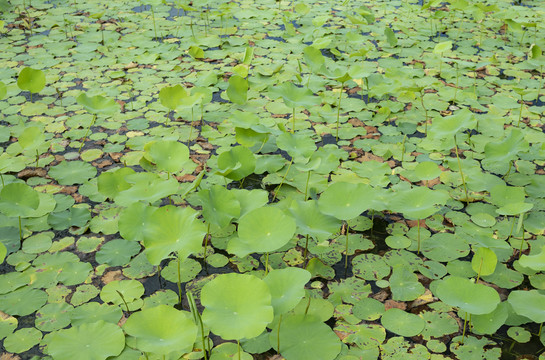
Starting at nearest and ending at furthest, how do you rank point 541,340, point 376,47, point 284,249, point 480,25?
point 541,340
point 284,249
point 376,47
point 480,25

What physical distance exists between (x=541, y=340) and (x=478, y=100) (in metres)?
1.94

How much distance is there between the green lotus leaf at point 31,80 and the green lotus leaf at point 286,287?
2.16m

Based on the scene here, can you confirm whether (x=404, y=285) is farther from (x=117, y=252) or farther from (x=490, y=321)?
(x=117, y=252)

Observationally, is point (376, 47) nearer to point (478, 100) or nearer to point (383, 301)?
point (478, 100)

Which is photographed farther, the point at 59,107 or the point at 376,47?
the point at 376,47

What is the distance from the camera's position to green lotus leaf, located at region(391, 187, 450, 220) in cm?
203

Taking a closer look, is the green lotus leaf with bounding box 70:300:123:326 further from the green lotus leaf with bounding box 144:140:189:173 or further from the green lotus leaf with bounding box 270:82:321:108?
the green lotus leaf with bounding box 270:82:321:108

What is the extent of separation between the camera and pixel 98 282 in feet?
6.39

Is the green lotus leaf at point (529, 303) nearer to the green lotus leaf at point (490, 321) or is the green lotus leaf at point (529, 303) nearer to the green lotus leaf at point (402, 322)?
the green lotus leaf at point (490, 321)

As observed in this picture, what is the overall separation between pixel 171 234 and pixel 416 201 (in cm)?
100

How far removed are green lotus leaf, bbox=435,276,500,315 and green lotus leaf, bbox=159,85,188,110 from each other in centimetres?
178

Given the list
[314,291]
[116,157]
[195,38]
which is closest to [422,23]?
[195,38]

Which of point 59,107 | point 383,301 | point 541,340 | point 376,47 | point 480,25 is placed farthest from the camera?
point 480,25

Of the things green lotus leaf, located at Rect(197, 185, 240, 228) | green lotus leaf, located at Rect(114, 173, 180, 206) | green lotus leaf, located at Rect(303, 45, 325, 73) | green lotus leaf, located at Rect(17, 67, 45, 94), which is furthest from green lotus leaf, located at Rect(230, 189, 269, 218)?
green lotus leaf, located at Rect(17, 67, 45, 94)
